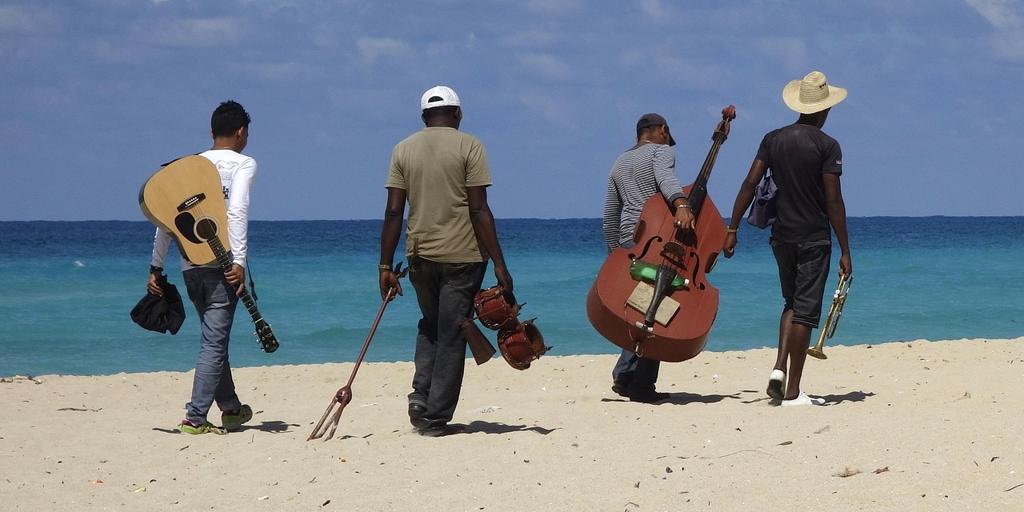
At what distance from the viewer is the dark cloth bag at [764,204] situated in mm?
6770

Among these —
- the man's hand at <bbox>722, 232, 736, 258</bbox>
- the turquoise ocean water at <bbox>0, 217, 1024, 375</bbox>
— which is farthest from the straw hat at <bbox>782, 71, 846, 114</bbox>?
the turquoise ocean water at <bbox>0, 217, 1024, 375</bbox>

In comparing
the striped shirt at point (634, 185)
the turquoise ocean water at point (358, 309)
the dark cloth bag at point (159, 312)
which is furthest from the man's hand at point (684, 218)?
the turquoise ocean water at point (358, 309)

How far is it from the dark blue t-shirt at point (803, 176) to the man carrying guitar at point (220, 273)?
2775 mm

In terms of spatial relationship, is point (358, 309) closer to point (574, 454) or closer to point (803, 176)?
point (803, 176)

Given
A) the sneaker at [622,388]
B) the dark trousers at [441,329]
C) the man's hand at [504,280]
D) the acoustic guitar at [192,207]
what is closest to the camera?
the man's hand at [504,280]

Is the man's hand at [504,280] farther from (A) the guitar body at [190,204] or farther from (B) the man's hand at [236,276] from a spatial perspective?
(A) the guitar body at [190,204]

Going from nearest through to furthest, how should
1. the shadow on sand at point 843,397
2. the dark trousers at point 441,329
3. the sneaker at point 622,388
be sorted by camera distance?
the dark trousers at point 441,329
the shadow on sand at point 843,397
the sneaker at point 622,388

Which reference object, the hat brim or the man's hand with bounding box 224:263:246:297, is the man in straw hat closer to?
the hat brim

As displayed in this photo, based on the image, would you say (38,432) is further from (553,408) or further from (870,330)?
(870,330)

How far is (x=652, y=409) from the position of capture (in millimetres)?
7023

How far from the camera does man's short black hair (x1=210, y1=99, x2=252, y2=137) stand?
6488mm

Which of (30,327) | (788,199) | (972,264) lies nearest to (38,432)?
(788,199)

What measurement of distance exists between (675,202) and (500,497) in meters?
2.29

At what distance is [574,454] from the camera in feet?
18.7
